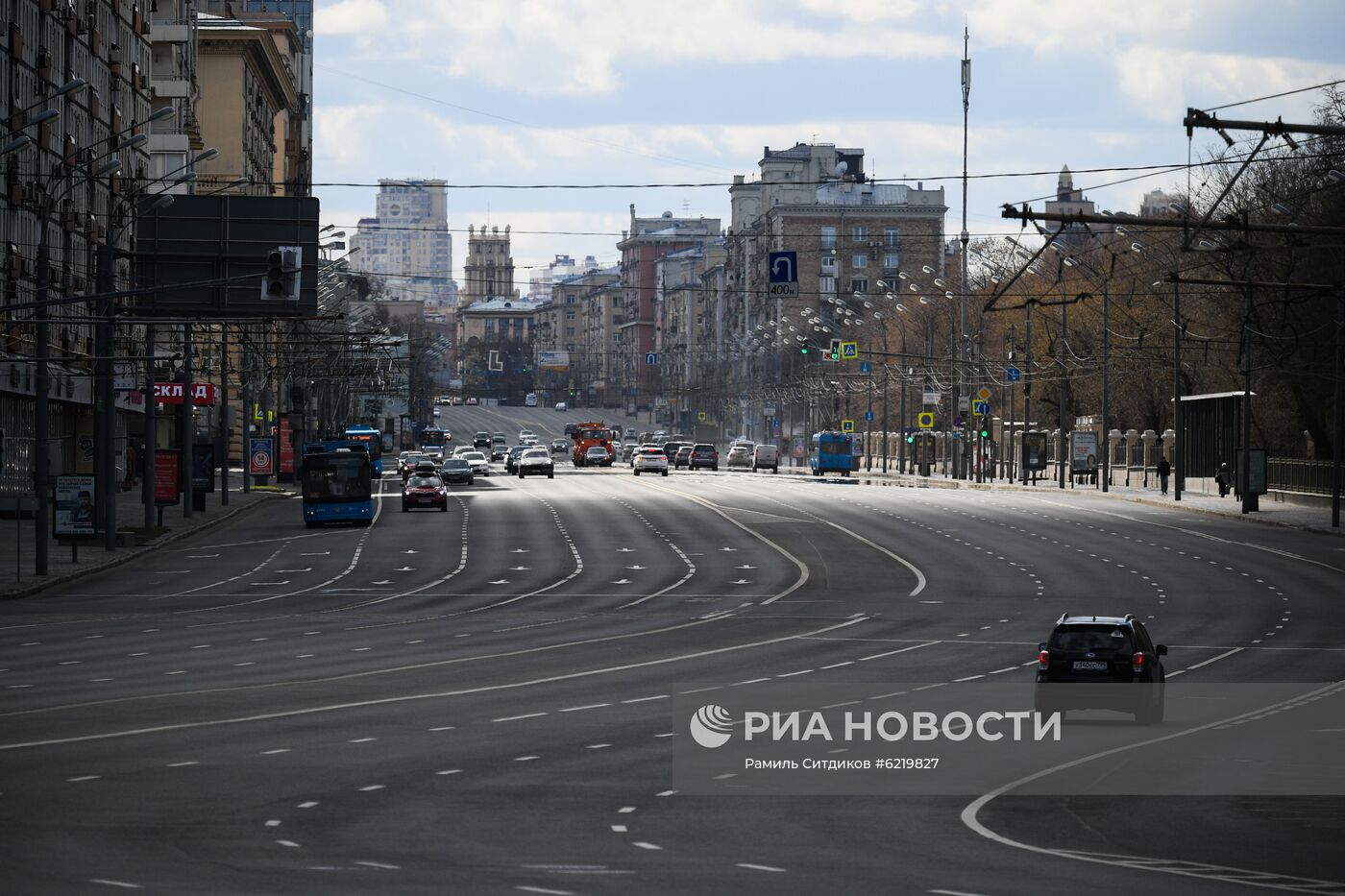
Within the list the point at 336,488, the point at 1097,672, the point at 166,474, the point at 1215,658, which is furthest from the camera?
the point at 166,474

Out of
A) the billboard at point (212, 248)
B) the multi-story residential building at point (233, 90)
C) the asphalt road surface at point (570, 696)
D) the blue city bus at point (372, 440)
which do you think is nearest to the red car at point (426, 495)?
the asphalt road surface at point (570, 696)

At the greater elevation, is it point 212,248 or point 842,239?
point 842,239

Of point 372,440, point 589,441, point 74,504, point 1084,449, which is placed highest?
point 1084,449

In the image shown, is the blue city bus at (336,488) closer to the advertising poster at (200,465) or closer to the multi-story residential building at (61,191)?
the advertising poster at (200,465)

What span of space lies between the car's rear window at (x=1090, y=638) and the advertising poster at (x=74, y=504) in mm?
30176

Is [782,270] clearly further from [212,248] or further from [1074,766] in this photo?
[1074,766]

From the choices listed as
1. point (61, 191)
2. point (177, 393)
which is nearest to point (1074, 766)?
point (177, 393)

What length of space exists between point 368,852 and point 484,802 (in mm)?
2443

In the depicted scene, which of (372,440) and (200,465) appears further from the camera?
(372,440)

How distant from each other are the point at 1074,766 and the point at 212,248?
38371 millimetres

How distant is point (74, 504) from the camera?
46.7 meters

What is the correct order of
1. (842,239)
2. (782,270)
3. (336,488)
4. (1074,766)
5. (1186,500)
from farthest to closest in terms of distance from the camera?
(842,239) → (1186,500) → (782,270) → (336,488) → (1074,766)

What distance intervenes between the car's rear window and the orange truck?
109 meters

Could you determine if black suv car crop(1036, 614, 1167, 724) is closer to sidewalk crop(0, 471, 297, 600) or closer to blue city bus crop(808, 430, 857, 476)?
sidewalk crop(0, 471, 297, 600)
